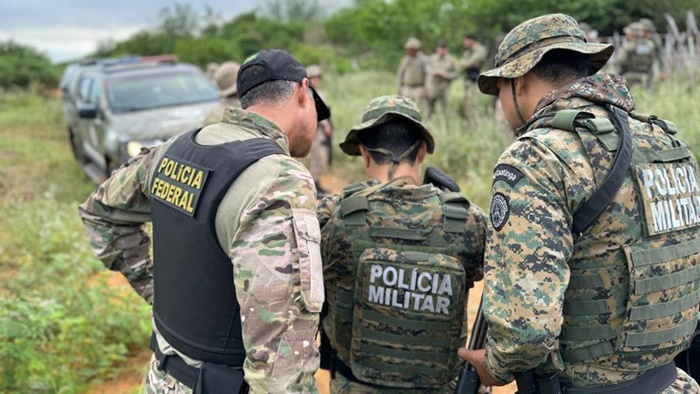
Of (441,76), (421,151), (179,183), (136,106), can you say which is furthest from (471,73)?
(179,183)

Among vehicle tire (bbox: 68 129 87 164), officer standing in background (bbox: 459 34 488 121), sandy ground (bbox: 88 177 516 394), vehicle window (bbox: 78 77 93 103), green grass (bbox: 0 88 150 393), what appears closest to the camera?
green grass (bbox: 0 88 150 393)

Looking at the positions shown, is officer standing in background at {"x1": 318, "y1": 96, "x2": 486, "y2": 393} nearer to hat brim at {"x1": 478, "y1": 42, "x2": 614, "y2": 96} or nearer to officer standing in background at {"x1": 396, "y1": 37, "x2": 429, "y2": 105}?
hat brim at {"x1": 478, "y1": 42, "x2": 614, "y2": 96}

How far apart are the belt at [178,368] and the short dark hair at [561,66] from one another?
1265mm

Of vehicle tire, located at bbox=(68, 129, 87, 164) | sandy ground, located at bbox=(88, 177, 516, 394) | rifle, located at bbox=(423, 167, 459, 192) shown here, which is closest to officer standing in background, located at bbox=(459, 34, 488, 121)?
vehicle tire, located at bbox=(68, 129, 87, 164)

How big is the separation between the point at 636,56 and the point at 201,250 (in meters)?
9.31

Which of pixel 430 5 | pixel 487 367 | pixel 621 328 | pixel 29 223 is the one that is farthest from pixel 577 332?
pixel 430 5

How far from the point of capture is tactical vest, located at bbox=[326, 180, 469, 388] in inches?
81.9

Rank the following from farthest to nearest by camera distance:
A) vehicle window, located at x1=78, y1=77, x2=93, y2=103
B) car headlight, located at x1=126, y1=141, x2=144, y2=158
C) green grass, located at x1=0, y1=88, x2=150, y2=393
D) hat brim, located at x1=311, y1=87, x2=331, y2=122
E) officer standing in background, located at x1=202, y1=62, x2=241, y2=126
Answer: vehicle window, located at x1=78, y1=77, x2=93, y2=103 → car headlight, located at x1=126, y1=141, x2=144, y2=158 → officer standing in background, located at x1=202, y1=62, x2=241, y2=126 → green grass, located at x1=0, y1=88, x2=150, y2=393 → hat brim, located at x1=311, y1=87, x2=331, y2=122

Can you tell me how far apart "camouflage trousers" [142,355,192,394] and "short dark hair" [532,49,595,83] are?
4.32 feet

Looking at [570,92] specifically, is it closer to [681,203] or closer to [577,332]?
[681,203]

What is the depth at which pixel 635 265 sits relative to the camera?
5.23ft

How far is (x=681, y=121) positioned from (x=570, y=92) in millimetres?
5459

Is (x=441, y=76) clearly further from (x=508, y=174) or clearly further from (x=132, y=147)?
(x=508, y=174)

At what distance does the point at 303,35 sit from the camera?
29.0 meters
